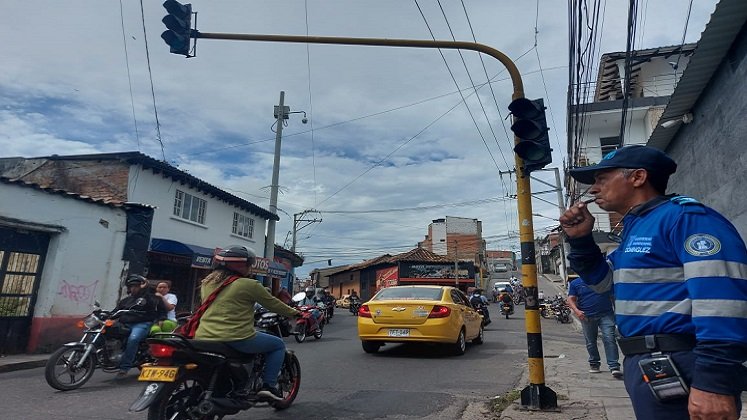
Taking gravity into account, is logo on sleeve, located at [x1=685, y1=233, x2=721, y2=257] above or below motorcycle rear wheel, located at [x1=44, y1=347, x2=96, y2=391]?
above

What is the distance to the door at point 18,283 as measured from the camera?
9.11 meters

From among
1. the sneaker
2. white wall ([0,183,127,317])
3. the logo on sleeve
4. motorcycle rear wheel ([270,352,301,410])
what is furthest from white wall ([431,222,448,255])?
the logo on sleeve

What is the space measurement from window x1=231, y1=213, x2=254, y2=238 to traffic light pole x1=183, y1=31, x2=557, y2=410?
15.3 meters

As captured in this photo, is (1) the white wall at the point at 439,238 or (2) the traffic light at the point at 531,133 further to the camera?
(1) the white wall at the point at 439,238

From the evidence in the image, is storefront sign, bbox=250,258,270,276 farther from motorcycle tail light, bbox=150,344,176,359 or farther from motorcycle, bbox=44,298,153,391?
motorcycle tail light, bbox=150,344,176,359

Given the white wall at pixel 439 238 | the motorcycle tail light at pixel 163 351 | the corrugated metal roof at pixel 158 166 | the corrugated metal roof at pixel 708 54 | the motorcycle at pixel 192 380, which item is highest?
the white wall at pixel 439 238

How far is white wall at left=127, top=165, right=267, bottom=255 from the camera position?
49.0 ft

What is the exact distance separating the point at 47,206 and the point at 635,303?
36.9 ft

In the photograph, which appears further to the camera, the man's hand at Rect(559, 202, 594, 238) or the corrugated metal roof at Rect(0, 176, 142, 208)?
the corrugated metal roof at Rect(0, 176, 142, 208)

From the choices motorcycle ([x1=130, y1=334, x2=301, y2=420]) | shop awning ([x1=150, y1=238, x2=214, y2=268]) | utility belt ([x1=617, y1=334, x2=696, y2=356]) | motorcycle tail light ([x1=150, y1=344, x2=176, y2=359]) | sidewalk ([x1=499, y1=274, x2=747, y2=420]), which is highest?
shop awning ([x1=150, y1=238, x2=214, y2=268])

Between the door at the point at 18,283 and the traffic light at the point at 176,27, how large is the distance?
5.69m

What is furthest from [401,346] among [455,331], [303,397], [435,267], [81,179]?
[435,267]

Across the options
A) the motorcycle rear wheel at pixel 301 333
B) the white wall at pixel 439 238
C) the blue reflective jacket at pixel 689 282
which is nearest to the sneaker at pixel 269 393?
the blue reflective jacket at pixel 689 282

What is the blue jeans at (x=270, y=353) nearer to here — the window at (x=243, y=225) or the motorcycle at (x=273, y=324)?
the motorcycle at (x=273, y=324)
